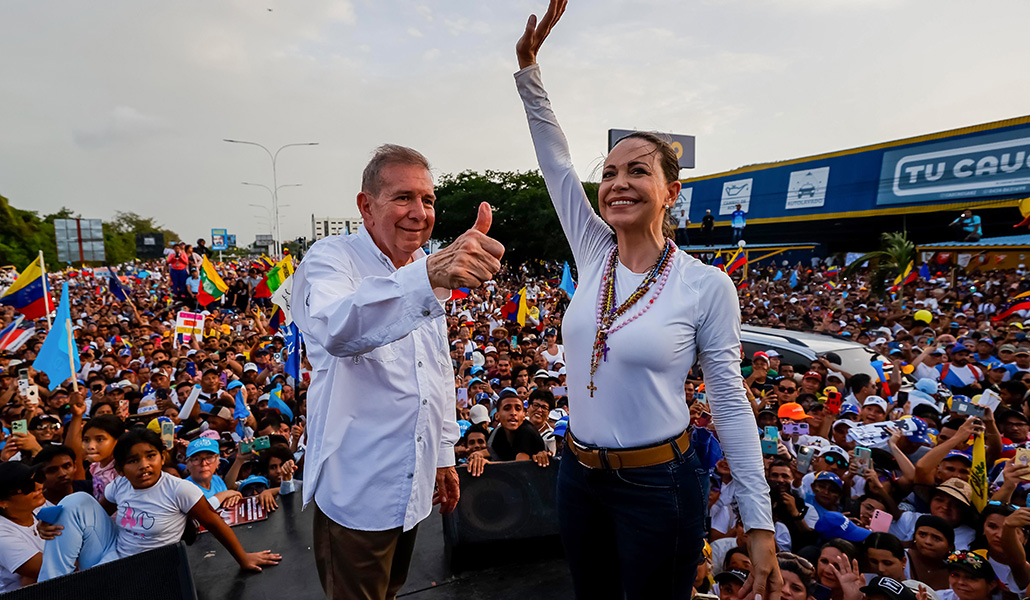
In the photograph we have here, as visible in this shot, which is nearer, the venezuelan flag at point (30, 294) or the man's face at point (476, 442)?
the man's face at point (476, 442)

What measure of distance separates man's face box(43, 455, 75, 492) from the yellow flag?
19.9 ft

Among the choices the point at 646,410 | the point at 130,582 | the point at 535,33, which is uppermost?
the point at 535,33

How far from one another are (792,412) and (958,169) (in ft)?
72.5

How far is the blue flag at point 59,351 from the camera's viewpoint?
20.0 feet

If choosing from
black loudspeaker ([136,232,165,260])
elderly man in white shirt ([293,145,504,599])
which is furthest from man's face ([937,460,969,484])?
black loudspeaker ([136,232,165,260])

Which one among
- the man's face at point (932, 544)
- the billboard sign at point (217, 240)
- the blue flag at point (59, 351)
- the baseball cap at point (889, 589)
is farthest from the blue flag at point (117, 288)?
the billboard sign at point (217, 240)

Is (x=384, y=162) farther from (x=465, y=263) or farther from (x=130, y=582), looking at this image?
(x=130, y=582)

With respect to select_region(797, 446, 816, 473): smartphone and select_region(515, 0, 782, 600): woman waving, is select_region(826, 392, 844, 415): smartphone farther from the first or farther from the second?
select_region(515, 0, 782, 600): woman waving

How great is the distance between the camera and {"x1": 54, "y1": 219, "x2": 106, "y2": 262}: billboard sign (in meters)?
25.5

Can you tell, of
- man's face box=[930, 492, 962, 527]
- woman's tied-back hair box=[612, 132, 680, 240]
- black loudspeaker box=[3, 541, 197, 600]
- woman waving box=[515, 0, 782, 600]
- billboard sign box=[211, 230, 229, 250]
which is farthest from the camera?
billboard sign box=[211, 230, 229, 250]

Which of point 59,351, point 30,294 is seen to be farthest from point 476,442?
point 30,294

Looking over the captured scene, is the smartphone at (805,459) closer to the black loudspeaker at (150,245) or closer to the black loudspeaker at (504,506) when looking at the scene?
the black loudspeaker at (504,506)

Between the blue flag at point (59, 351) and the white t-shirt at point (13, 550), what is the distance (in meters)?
3.95

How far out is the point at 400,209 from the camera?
152cm
